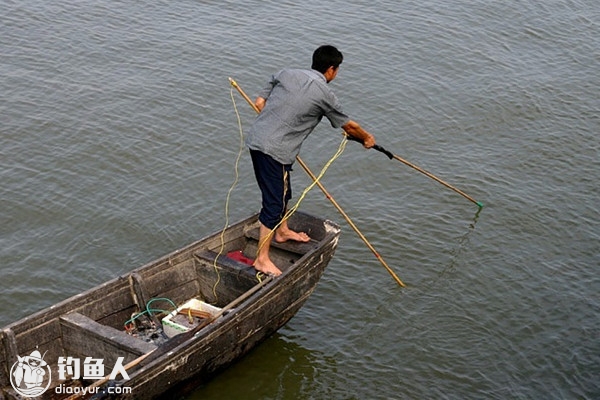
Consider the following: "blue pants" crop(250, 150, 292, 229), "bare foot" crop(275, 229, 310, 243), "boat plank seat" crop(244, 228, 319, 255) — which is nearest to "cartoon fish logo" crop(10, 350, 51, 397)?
"blue pants" crop(250, 150, 292, 229)

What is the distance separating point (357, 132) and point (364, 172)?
363 cm

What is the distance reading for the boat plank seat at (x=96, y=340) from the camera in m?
7.64

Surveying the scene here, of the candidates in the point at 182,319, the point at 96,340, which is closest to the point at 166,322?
the point at 182,319

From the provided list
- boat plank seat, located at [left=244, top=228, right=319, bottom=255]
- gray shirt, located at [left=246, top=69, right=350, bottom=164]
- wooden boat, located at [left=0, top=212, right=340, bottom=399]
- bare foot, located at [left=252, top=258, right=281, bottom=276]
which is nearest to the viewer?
wooden boat, located at [left=0, top=212, right=340, bottom=399]

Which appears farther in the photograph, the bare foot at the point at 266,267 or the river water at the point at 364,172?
the river water at the point at 364,172

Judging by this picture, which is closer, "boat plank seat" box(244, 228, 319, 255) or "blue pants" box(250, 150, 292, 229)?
"blue pants" box(250, 150, 292, 229)

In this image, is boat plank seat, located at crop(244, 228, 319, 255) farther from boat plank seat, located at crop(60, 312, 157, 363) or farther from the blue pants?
boat plank seat, located at crop(60, 312, 157, 363)

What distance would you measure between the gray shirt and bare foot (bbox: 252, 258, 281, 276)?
1049mm

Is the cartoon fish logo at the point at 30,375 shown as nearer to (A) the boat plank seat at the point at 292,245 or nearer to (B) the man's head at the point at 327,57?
(A) the boat plank seat at the point at 292,245

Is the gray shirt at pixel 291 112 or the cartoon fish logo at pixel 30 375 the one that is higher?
the gray shirt at pixel 291 112

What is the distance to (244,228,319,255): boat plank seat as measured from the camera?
9227 mm

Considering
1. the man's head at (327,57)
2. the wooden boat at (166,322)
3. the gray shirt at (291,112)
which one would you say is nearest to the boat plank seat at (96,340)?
the wooden boat at (166,322)

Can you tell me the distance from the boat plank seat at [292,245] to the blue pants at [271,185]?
0.45 metres

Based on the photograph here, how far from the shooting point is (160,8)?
16438 mm
